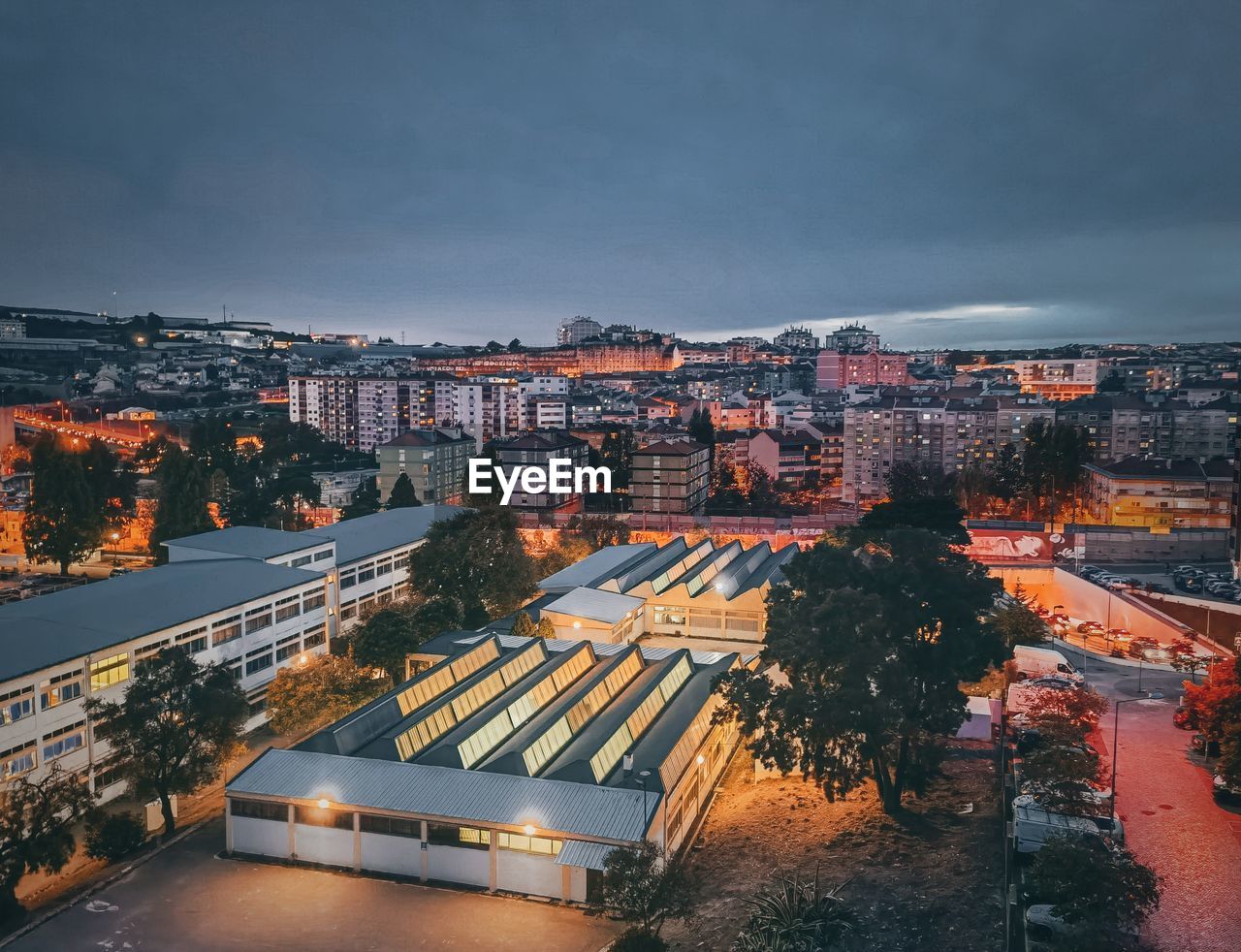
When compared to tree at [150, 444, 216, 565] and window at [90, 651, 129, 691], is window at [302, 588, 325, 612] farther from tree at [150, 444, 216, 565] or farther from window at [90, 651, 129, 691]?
tree at [150, 444, 216, 565]

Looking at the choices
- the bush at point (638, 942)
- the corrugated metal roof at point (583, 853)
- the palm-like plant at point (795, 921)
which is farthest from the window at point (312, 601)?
the palm-like plant at point (795, 921)

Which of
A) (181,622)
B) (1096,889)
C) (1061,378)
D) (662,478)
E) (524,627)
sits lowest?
(524,627)

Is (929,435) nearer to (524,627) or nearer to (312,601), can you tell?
(524,627)

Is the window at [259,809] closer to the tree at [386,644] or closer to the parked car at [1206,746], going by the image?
the tree at [386,644]

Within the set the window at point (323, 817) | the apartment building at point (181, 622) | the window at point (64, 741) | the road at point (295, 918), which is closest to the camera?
the road at point (295, 918)

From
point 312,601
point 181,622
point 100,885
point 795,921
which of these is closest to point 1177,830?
point 795,921

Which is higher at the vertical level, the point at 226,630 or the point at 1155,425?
the point at 1155,425
